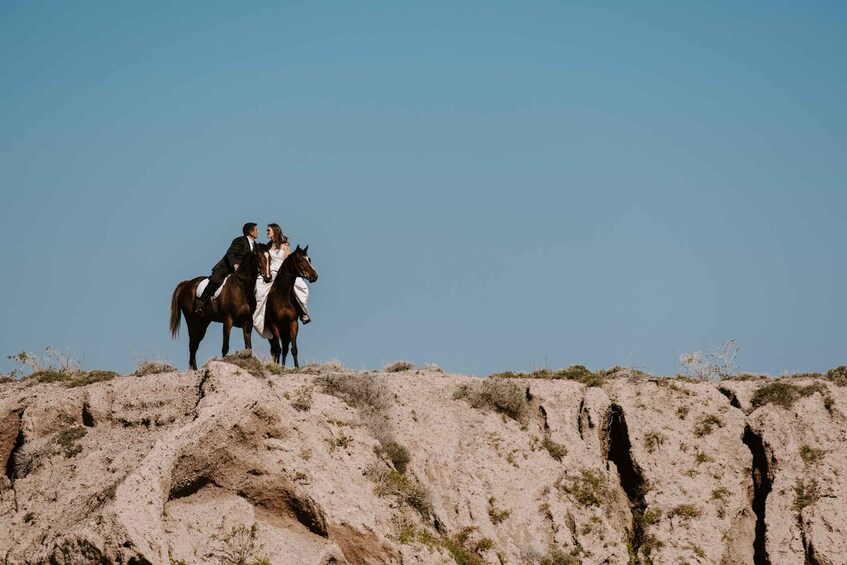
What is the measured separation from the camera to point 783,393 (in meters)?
22.4

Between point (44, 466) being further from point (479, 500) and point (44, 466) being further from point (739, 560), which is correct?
point (739, 560)

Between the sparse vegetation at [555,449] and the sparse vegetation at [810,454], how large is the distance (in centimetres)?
441

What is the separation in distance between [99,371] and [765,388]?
1321 cm

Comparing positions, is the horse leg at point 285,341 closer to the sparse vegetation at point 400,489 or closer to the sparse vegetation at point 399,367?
the sparse vegetation at point 399,367

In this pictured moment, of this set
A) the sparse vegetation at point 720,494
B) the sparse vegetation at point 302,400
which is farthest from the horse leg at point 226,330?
the sparse vegetation at point 720,494

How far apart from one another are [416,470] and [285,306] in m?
7.03

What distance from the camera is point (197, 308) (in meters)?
26.2

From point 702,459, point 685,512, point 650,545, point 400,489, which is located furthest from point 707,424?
point 400,489

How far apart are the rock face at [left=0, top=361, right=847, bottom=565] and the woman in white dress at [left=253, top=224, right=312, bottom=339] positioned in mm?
2824

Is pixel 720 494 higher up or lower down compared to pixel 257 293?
lower down

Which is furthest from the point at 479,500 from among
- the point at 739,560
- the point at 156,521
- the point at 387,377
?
the point at 156,521

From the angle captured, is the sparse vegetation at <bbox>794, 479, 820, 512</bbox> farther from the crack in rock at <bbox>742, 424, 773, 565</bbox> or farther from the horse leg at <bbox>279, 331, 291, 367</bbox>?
the horse leg at <bbox>279, 331, 291, 367</bbox>

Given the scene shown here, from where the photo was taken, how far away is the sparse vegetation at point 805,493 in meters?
20.7

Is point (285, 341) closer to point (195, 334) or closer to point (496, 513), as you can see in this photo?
point (195, 334)
